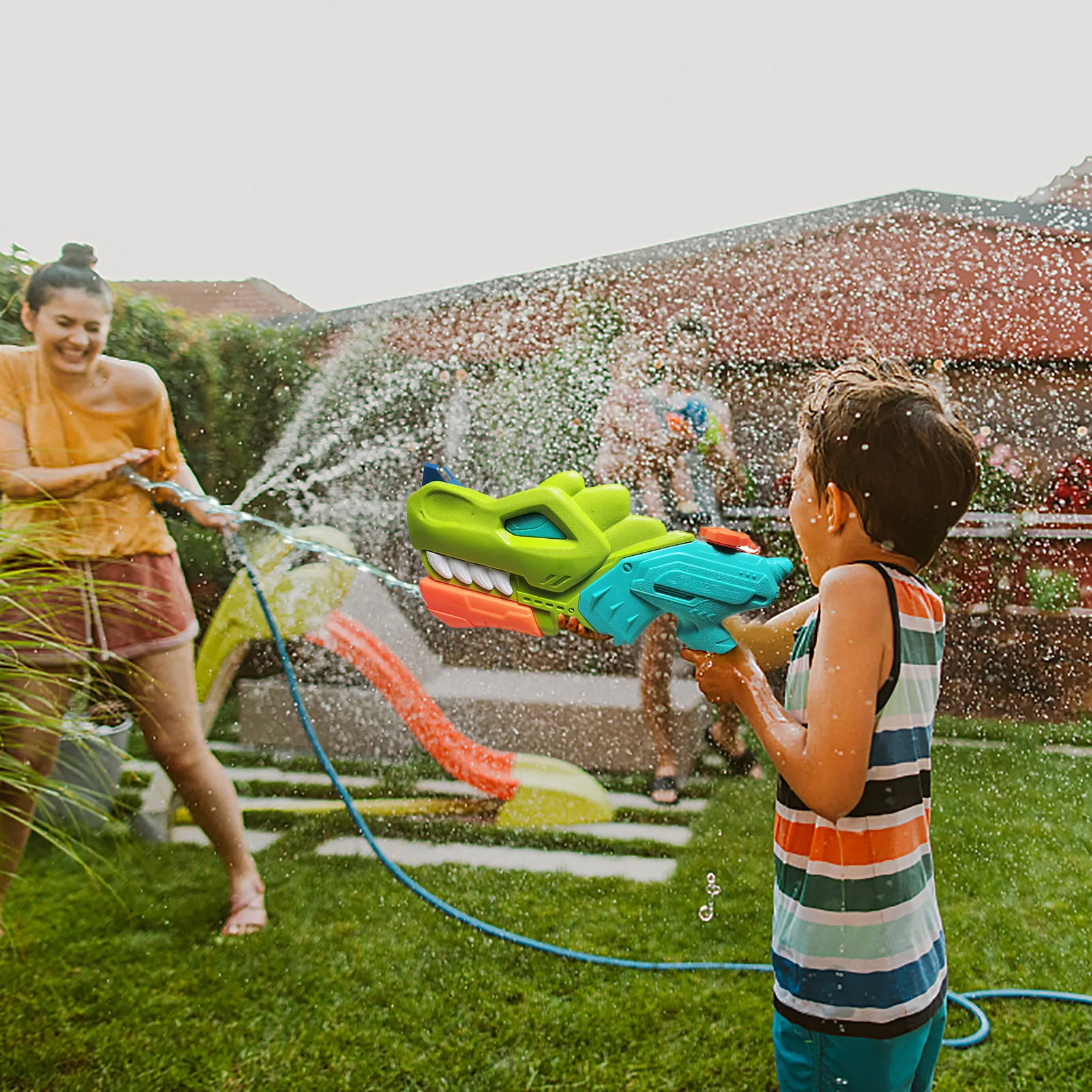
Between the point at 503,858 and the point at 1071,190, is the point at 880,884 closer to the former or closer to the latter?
the point at 503,858

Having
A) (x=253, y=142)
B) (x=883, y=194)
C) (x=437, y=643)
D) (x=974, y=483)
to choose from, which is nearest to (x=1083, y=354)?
(x=883, y=194)

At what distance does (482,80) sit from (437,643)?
81cm

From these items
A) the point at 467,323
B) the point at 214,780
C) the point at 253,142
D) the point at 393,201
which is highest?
the point at 253,142

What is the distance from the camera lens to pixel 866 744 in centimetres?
50

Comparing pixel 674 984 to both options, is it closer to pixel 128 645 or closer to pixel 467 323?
pixel 128 645

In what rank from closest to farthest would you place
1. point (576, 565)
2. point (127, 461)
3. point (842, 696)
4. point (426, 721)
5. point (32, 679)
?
point (842, 696) < point (576, 565) < point (32, 679) < point (127, 461) < point (426, 721)

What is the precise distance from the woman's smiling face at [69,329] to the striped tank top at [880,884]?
96cm

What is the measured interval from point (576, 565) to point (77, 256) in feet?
2.90

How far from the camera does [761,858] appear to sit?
1183mm

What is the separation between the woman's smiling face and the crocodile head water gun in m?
0.63

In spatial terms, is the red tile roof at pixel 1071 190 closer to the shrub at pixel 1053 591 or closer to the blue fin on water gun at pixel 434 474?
the shrub at pixel 1053 591

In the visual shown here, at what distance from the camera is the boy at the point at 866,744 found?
51cm

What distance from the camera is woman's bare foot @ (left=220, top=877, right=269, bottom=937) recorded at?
3.65 feet

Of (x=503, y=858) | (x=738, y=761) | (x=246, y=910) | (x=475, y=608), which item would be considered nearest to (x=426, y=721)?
(x=503, y=858)
